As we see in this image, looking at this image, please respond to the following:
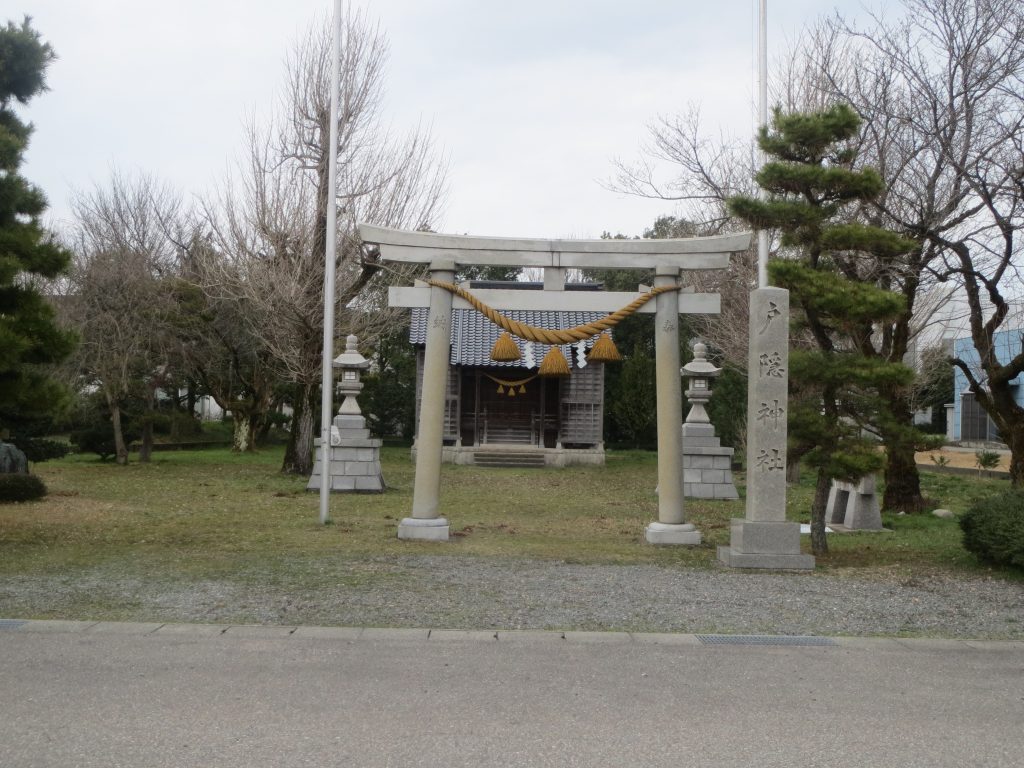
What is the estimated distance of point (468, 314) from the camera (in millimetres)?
30406

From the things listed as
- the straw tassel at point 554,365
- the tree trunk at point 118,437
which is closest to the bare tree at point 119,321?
the tree trunk at point 118,437

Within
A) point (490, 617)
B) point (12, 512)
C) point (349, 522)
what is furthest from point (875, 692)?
point (12, 512)

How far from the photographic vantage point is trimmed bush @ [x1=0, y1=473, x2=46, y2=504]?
49.7 feet

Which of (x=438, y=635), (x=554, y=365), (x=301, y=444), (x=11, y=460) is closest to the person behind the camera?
(x=438, y=635)

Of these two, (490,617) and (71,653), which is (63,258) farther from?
(490,617)

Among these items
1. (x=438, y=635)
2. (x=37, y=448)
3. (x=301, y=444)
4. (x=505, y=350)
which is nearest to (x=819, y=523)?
(x=438, y=635)

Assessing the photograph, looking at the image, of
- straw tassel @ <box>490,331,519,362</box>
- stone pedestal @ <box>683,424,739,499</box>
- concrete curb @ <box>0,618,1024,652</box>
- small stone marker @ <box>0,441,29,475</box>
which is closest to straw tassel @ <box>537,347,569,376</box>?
stone pedestal @ <box>683,424,739,499</box>

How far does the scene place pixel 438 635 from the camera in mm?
6500

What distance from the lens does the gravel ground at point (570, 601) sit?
6961 mm

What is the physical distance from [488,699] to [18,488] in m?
12.9

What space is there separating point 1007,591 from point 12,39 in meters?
11.1

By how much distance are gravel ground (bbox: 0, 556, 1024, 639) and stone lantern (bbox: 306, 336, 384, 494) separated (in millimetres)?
8863

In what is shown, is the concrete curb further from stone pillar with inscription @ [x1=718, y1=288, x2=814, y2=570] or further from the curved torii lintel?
the curved torii lintel

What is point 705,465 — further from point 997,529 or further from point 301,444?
point 997,529
